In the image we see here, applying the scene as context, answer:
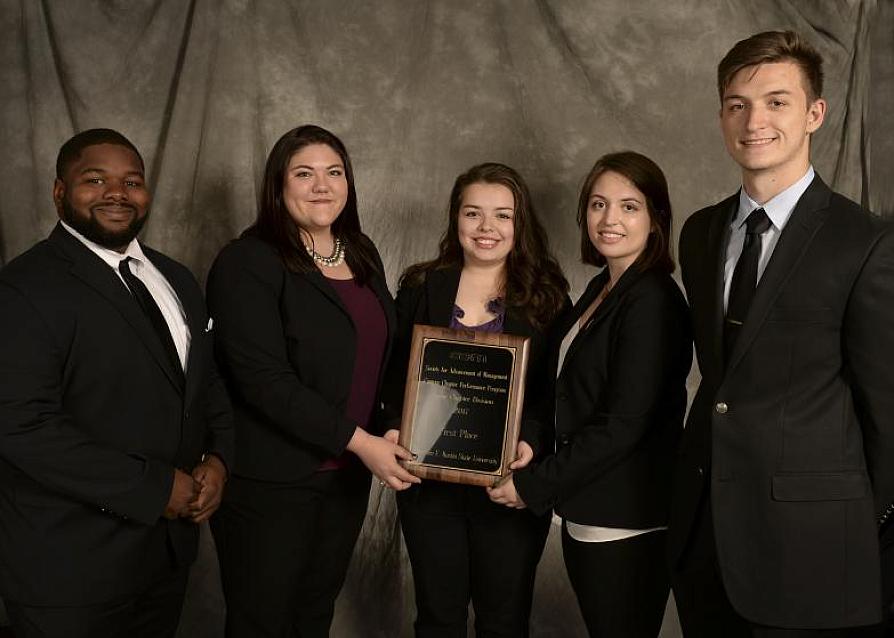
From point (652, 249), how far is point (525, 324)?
1.54 ft

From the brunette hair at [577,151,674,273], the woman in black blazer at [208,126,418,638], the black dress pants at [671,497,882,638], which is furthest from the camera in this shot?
the woman in black blazer at [208,126,418,638]

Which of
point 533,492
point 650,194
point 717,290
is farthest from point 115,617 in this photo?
point 650,194

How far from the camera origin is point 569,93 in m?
3.72

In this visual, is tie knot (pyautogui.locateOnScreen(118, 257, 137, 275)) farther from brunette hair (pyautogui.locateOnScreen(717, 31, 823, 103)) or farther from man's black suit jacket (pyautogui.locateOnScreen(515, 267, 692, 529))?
brunette hair (pyautogui.locateOnScreen(717, 31, 823, 103))

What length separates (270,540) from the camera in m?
2.74

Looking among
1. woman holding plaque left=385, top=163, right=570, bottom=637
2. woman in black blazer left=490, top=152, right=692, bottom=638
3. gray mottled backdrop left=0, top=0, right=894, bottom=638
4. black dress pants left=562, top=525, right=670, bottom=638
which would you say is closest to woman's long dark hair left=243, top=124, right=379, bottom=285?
woman holding plaque left=385, top=163, right=570, bottom=637

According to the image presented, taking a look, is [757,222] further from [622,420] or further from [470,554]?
[470,554]

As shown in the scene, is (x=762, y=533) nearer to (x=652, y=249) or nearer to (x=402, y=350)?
(x=652, y=249)

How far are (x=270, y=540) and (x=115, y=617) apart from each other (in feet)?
1.79

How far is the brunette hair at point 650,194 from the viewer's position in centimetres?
256

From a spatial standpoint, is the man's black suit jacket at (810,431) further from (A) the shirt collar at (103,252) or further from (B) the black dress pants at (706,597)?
(A) the shirt collar at (103,252)

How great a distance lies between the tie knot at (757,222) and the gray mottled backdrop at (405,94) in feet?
5.51

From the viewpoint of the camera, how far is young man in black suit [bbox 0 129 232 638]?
2.13 m

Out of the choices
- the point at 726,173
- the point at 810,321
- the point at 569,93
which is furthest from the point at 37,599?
the point at 726,173
